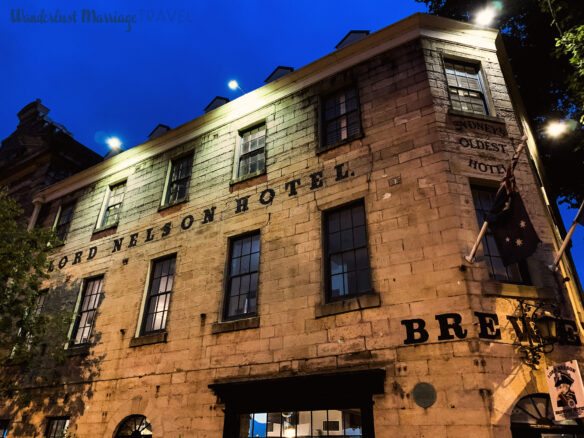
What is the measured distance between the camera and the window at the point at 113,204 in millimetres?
14084

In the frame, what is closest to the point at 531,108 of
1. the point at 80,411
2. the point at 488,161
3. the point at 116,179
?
the point at 488,161

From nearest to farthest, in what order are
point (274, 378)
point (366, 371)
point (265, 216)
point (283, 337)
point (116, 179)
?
point (366, 371)
point (274, 378)
point (283, 337)
point (265, 216)
point (116, 179)

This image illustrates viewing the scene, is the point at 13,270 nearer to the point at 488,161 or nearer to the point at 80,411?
the point at 80,411

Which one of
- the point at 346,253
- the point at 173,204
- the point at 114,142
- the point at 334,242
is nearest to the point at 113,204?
the point at 114,142

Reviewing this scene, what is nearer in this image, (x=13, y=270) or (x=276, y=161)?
(x=276, y=161)

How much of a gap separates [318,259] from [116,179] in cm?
991

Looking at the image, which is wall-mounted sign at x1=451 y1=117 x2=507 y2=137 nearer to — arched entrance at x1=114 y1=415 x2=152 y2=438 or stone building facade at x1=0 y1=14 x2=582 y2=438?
stone building facade at x1=0 y1=14 x2=582 y2=438

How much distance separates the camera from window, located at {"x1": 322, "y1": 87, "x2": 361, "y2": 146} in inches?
396

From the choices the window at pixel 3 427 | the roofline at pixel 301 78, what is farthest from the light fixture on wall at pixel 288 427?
the window at pixel 3 427

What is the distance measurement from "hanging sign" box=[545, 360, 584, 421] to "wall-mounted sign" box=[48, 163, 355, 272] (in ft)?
17.7

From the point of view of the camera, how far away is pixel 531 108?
1698 centimetres

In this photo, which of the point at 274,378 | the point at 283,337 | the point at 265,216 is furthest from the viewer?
the point at 265,216

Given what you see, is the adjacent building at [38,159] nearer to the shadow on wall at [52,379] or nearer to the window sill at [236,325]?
the shadow on wall at [52,379]

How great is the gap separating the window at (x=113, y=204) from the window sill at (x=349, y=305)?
29.8ft
